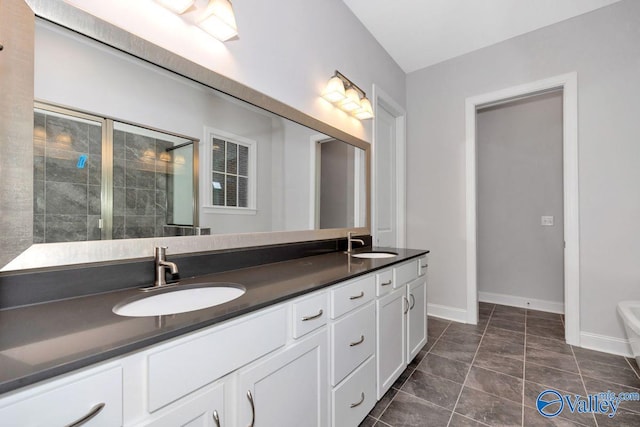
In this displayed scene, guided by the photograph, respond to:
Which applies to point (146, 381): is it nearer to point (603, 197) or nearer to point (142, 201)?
point (142, 201)

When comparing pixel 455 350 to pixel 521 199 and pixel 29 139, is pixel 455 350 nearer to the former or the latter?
pixel 521 199

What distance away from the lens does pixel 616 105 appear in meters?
2.29

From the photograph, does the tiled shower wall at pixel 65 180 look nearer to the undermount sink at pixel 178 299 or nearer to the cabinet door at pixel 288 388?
the undermount sink at pixel 178 299

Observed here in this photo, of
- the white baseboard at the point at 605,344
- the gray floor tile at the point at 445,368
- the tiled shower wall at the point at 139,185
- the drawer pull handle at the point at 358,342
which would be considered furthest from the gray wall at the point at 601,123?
the tiled shower wall at the point at 139,185

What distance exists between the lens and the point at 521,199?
3469mm

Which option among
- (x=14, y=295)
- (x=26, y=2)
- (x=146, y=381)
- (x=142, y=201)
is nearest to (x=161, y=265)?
(x=142, y=201)

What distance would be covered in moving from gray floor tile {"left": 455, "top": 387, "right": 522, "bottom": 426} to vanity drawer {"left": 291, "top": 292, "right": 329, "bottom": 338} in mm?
1125

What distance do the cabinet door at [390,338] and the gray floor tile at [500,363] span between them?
700 mm

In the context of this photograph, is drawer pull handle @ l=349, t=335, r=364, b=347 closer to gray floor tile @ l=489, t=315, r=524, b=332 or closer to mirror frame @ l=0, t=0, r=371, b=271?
mirror frame @ l=0, t=0, r=371, b=271

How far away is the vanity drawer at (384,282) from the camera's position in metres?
→ 1.56

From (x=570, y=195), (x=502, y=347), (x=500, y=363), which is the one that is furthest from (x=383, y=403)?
(x=570, y=195)

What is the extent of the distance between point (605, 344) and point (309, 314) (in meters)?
2.73

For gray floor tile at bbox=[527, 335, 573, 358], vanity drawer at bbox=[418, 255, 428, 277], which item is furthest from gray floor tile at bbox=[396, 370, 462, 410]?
gray floor tile at bbox=[527, 335, 573, 358]

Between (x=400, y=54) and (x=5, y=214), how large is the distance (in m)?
3.28
